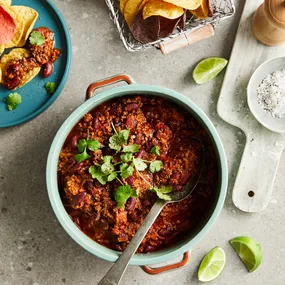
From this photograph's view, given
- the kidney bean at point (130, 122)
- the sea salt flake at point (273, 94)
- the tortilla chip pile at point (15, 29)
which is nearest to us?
the kidney bean at point (130, 122)

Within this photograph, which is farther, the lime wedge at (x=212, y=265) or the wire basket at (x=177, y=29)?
the lime wedge at (x=212, y=265)

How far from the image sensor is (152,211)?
6.91 ft

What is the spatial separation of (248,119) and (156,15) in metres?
0.64

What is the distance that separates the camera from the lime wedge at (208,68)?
2422 millimetres

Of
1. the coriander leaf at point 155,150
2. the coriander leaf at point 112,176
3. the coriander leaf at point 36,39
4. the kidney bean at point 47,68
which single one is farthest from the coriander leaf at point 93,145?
the coriander leaf at point 36,39

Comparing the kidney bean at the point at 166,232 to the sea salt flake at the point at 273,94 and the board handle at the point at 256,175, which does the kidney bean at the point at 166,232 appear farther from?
the sea salt flake at the point at 273,94

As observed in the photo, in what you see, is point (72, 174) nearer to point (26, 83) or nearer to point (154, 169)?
point (154, 169)

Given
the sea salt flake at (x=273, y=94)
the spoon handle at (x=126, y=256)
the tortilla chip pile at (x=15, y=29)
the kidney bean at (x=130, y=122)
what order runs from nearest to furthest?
the spoon handle at (x=126, y=256) < the kidney bean at (x=130, y=122) < the tortilla chip pile at (x=15, y=29) < the sea salt flake at (x=273, y=94)

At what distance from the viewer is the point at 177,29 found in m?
2.41

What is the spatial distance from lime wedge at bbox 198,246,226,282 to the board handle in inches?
9.2

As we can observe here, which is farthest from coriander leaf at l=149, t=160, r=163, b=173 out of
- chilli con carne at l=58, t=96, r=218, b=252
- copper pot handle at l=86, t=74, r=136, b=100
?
copper pot handle at l=86, t=74, r=136, b=100

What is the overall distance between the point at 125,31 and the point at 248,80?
A: 23.7 inches

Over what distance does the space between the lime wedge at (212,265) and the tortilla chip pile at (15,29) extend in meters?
1.14

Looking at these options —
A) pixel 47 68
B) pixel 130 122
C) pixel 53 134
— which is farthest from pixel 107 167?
pixel 47 68
